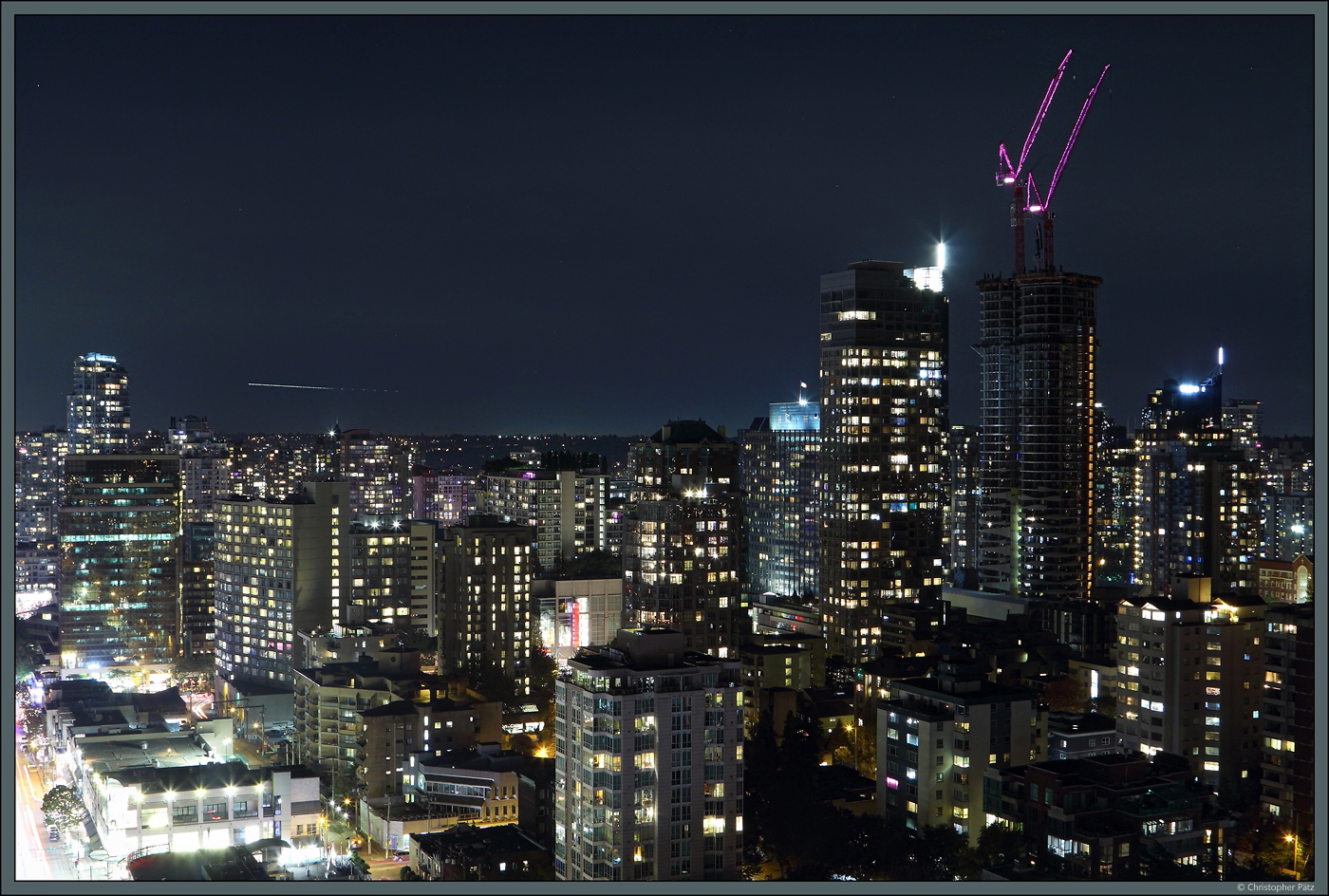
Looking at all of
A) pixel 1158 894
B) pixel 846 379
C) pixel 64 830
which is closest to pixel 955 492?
pixel 846 379

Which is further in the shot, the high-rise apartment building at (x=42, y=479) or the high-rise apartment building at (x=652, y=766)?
the high-rise apartment building at (x=42, y=479)

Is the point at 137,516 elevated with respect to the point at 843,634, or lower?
elevated

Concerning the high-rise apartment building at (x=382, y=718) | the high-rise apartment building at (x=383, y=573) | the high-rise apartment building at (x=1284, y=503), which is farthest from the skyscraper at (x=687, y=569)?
the high-rise apartment building at (x=1284, y=503)

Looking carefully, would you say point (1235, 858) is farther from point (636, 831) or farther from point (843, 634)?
point (843, 634)

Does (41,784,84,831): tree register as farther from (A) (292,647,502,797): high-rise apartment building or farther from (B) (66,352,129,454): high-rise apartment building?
(B) (66,352,129,454): high-rise apartment building

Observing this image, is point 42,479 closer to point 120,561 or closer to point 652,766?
point 120,561

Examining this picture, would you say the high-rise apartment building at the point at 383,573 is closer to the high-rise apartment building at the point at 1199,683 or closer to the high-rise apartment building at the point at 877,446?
the high-rise apartment building at the point at 877,446
